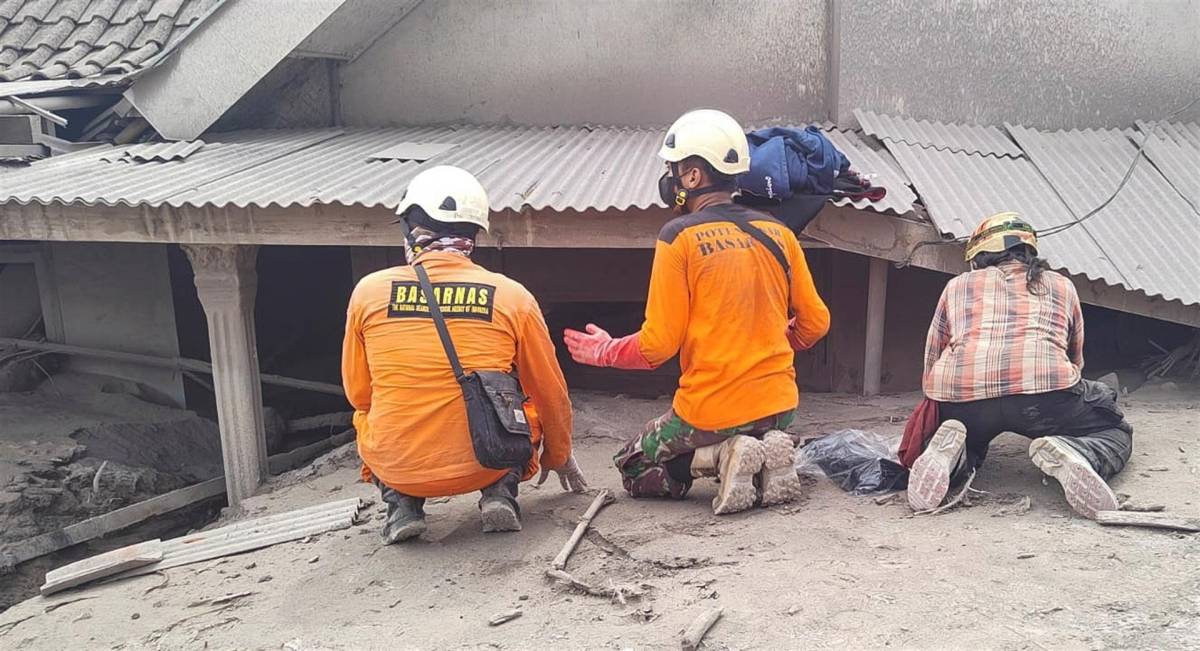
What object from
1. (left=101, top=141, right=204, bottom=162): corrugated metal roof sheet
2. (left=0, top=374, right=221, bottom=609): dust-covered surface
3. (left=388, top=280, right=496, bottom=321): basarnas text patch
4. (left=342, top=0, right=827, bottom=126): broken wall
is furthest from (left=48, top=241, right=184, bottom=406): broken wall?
(left=388, top=280, right=496, bottom=321): basarnas text patch

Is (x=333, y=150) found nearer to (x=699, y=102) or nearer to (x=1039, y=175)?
(x=699, y=102)

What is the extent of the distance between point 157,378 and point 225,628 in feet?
18.3

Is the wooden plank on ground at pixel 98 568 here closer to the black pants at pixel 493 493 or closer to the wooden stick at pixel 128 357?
the black pants at pixel 493 493

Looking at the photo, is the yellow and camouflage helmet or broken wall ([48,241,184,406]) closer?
the yellow and camouflage helmet

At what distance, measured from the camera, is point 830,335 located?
27.4ft

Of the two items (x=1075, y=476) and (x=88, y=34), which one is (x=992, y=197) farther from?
(x=88, y=34)

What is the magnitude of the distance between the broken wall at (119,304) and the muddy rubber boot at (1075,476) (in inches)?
290

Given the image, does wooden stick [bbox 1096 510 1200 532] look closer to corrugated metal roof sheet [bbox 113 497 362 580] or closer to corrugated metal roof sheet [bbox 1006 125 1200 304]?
corrugated metal roof sheet [bbox 1006 125 1200 304]

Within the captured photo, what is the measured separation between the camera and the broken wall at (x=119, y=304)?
8141 mm

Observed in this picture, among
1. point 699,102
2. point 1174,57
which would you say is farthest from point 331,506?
point 1174,57

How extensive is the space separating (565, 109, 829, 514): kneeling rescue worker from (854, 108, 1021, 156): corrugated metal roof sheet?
343 cm

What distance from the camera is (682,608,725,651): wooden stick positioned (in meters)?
2.66

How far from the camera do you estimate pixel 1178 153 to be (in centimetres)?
702

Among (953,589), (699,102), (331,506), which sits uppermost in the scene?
(699,102)
